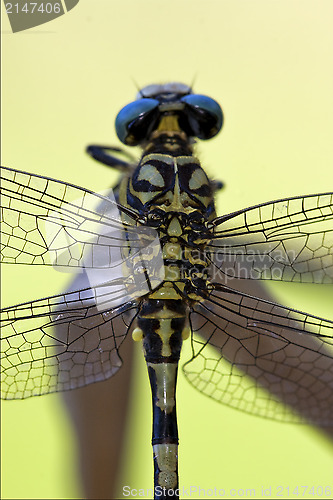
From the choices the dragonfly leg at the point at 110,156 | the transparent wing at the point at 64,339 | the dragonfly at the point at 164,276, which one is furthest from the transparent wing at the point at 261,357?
the dragonfly leg at the point at 110,156

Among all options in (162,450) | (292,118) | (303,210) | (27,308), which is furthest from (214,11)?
(162,450)

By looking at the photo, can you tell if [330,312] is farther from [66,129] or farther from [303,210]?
[66,129]

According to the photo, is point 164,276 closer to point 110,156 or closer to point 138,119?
point 138,119

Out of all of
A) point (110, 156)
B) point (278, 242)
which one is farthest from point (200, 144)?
point (278, 242)

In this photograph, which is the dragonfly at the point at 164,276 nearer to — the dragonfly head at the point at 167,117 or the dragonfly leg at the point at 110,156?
the dragonfly head at the point at 167,117

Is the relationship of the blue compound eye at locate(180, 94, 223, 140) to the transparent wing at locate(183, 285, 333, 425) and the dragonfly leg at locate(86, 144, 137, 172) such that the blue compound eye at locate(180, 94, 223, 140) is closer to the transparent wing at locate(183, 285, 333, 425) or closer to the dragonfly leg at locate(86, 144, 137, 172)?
the dragonfly leg at locate(86, 144, 137, 172)
